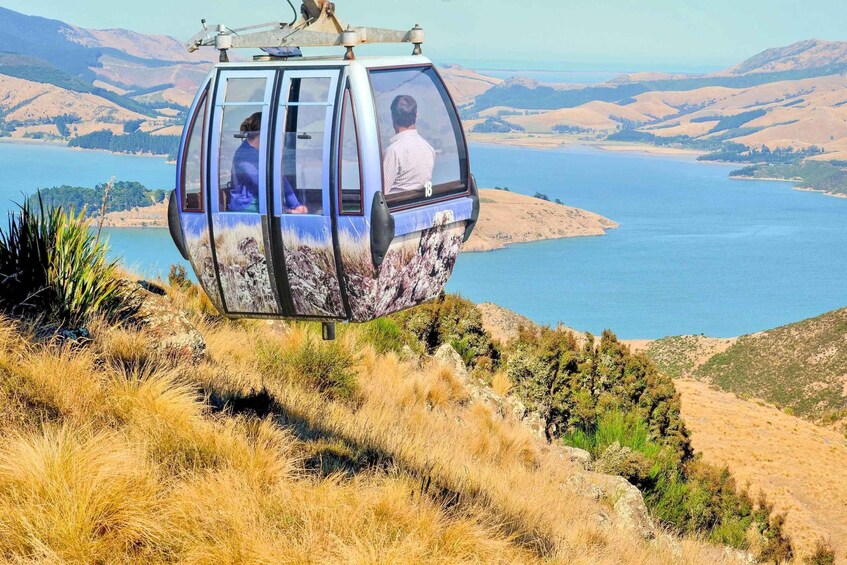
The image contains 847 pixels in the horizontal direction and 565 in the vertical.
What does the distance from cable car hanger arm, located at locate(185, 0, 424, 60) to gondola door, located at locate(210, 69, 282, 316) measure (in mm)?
169

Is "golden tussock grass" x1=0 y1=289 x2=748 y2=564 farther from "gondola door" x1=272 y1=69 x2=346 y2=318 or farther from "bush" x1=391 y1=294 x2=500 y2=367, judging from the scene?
"bush" x1=391 y1=294 x2=500 y2=367

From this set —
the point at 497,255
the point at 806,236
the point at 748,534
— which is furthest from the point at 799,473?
the point at 806,236

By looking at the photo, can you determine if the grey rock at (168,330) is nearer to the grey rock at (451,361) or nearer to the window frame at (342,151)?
the window frame at (342,151)

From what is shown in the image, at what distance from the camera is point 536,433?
13852 millimetres

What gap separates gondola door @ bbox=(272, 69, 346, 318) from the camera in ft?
13.5

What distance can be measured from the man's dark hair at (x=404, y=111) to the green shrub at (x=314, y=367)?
574 centimetres

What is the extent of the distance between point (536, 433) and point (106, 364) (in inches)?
315

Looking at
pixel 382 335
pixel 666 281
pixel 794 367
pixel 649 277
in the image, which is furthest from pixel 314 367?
pixel 649 277

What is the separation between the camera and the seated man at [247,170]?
4355 mm

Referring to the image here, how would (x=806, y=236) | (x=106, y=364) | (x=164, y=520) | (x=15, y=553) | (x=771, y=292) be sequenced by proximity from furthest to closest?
(x=806, y=236), (x=771, y=292), (x=106, y=364), (x=164, y=520), (x=15, y=553)

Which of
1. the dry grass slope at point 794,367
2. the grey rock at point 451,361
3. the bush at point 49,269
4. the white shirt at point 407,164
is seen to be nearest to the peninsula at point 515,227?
the dry grass slope at point 794,367

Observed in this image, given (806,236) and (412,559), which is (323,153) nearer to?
(412,559)

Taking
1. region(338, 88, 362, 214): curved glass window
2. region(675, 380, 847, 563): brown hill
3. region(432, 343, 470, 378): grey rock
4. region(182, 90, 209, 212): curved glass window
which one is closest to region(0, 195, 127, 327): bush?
region(182, 90, 209, 212): curved glass window

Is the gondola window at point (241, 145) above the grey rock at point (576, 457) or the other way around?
above
